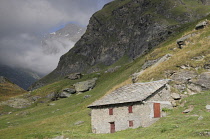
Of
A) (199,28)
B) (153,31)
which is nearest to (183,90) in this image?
(199,28)

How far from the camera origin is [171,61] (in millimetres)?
40500

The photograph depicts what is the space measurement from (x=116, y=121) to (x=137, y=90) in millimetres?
5523

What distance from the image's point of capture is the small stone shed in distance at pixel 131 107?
28500mm

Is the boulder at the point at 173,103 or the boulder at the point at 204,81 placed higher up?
the boulder at the point at 204,81

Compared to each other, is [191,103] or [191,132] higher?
[191,103]

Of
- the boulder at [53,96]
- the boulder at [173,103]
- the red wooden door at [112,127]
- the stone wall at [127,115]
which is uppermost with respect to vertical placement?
the boulder at [53,96]

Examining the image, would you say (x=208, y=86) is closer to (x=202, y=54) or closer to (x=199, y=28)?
(x=202, y=54)

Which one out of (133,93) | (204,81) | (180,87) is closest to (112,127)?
(133,93)

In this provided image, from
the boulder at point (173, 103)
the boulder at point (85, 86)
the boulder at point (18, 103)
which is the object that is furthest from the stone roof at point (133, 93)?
the boulder at point (18, 103)

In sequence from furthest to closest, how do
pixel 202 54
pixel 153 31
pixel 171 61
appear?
pixel 153 31, pixel 171 61, pixel 202 54

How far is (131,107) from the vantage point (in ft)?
97.7

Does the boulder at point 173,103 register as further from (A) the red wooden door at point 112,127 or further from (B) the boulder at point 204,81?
(A) the red wooden door at point 112,127

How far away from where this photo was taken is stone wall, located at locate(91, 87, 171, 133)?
93.1ft

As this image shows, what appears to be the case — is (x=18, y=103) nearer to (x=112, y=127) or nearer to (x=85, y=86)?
(x=85, y=86)
